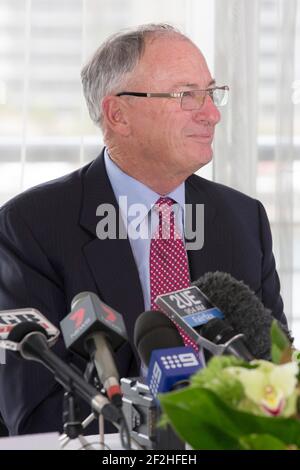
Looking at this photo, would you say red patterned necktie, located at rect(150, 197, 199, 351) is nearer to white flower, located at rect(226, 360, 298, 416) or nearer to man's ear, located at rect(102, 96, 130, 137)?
man's ear, located at rect(102, 96, 130, 137)

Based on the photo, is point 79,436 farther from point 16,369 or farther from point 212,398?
point 16,369

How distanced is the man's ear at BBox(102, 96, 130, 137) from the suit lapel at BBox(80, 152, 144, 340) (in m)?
0.21

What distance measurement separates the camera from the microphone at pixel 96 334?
116cm

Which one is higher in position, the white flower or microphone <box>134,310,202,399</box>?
the white flower

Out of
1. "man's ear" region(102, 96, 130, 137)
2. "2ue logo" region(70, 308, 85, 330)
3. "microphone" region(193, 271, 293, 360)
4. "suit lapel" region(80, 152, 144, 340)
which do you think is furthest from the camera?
"man's ear" region(102, 96, 130, 137)

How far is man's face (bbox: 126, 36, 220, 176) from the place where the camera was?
7.22 ft

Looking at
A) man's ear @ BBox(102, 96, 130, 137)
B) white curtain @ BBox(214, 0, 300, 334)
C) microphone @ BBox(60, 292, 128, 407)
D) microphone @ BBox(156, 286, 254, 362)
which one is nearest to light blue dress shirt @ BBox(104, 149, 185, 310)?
man's ear @ BBox(102, 96, 130, 137)

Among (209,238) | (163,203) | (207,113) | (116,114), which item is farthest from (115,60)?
(209,238)

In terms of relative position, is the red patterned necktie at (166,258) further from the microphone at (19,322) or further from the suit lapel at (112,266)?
the microphone at (19,322)

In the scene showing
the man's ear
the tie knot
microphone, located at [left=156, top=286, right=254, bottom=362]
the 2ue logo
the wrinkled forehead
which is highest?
the wrinkled forehead

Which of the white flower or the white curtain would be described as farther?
the white curtain

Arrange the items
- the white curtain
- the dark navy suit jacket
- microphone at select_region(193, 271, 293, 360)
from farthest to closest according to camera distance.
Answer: the white curtain
the dark navy suit jacket
microphone at select_region(193, 271, 293, 360)

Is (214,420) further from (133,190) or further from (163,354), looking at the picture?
(133,190)
